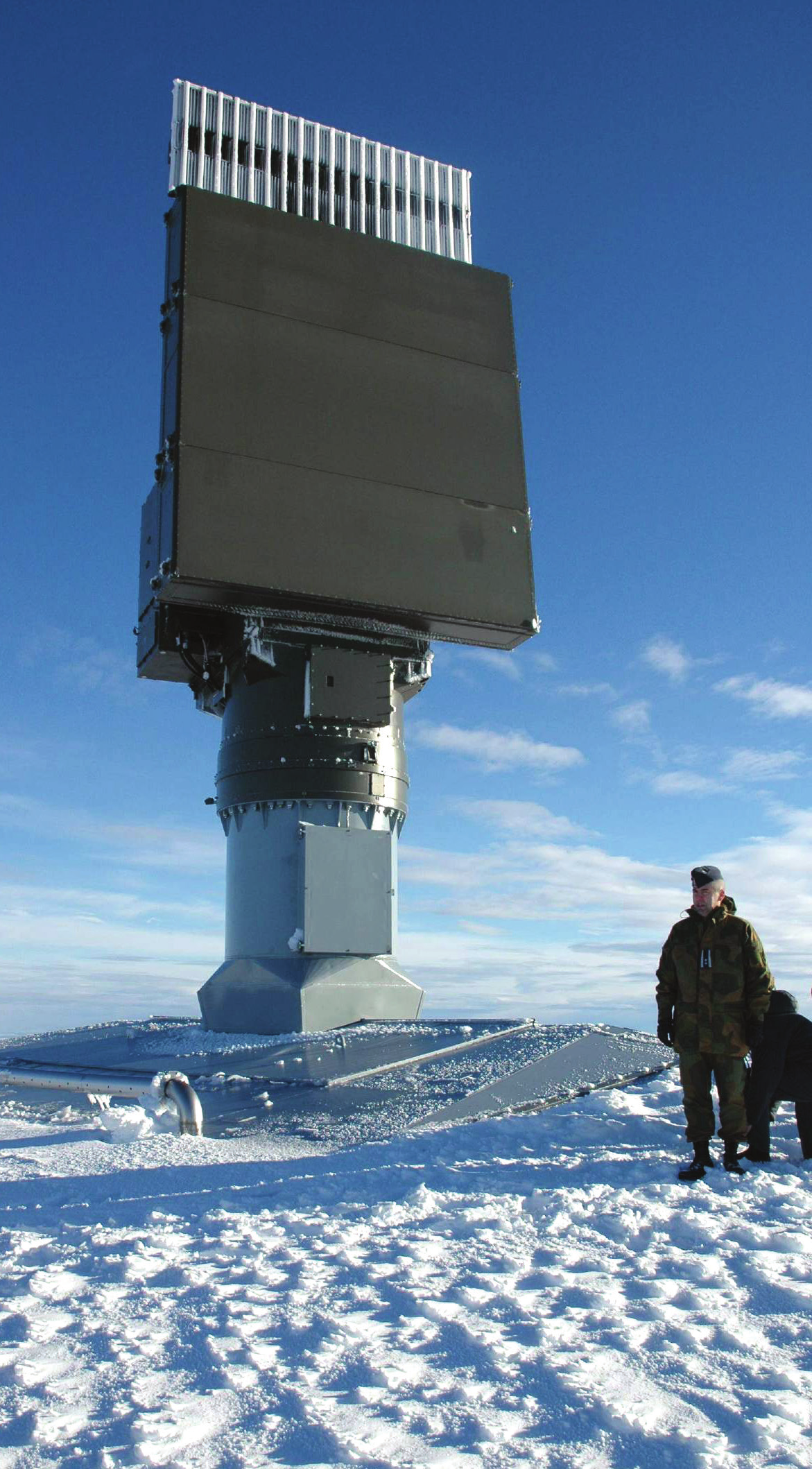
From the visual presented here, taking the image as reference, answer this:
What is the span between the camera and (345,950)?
11969mm

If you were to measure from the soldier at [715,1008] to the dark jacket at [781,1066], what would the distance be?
181 millimetres

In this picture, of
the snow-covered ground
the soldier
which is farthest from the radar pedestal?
the soldier

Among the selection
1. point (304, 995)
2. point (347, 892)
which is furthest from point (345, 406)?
point (304, 995)

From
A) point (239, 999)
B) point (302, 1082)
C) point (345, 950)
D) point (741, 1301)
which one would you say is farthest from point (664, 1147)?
point (239, 999)

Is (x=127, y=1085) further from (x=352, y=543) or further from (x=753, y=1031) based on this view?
(x=352, y=543)

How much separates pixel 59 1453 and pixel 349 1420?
81cm

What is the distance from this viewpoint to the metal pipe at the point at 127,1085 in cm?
688

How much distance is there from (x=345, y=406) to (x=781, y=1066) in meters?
9.75

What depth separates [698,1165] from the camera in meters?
5.93

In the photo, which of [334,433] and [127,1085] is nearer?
[127,1085]

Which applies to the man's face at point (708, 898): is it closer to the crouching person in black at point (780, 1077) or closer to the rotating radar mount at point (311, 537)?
the crouching person in black at point (780, 1077)

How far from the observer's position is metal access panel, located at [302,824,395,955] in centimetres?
1186

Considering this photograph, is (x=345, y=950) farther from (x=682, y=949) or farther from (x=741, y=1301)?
(x=741, y=1301)

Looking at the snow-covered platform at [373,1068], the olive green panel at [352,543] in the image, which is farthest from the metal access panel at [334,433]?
the snow-covered platform at [373,1068]
